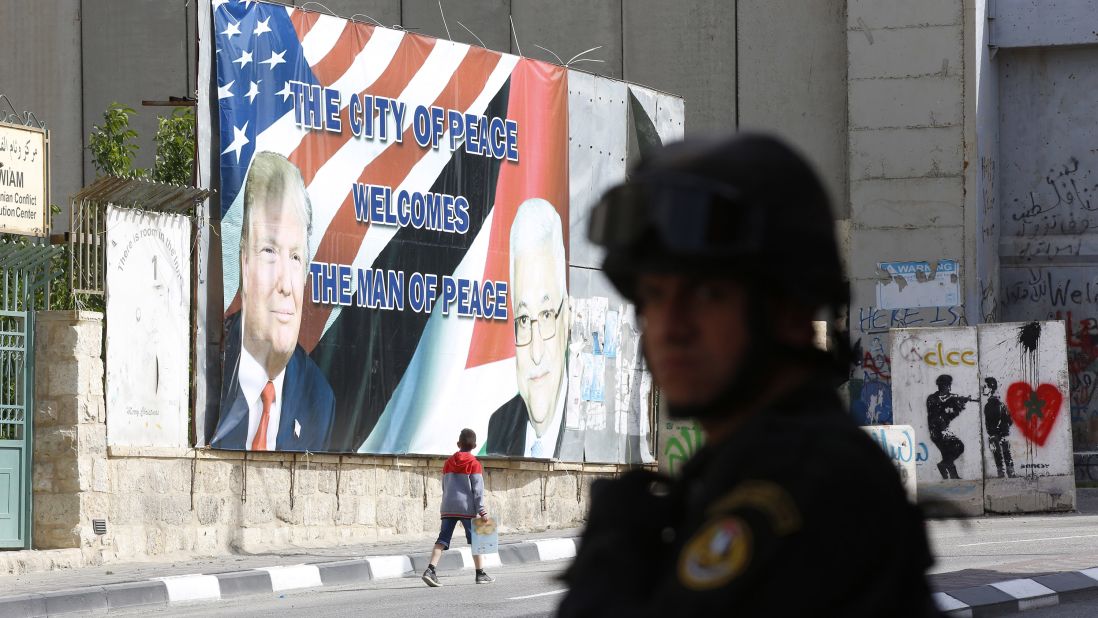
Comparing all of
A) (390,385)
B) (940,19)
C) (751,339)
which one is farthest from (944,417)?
(751,339)

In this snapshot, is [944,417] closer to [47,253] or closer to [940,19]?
[940,19]

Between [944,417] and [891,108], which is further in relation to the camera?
[891,108]

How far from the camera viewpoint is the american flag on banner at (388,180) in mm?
17703

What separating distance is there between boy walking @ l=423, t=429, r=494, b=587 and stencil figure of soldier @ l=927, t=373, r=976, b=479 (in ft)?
26.2

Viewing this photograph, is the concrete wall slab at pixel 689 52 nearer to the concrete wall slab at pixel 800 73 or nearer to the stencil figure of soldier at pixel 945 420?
the concrete wall slab at pixel 800 73

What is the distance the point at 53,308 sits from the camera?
16281mm

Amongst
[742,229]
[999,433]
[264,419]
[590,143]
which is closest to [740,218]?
[742,229]

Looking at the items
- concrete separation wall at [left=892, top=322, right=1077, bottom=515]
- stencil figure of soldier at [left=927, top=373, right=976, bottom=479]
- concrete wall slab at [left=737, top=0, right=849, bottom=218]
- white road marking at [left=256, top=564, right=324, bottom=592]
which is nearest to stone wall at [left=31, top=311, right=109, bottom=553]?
white road marking at [left=256, top=564, right=324, bottom=592]

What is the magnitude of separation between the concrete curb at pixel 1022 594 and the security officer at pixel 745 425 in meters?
8.99

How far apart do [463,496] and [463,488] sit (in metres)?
0.10

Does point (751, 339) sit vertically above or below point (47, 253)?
below

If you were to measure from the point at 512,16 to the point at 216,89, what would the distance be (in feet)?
39.8

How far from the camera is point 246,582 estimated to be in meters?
14.3

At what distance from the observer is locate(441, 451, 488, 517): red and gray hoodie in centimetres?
1423
